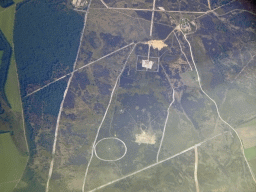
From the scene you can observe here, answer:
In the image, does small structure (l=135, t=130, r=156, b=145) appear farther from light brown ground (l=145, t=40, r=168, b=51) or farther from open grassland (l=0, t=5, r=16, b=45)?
open grassland (l=0, t=5, r=16, b=45)

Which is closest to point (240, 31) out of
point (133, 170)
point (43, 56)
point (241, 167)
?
point (241, 167)

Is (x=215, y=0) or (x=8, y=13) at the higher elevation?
(x=8, y=13)

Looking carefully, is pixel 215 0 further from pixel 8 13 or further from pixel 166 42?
pixel 8 13

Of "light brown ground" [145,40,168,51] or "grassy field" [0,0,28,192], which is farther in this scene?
"light brown ground" [145,40,168,51]

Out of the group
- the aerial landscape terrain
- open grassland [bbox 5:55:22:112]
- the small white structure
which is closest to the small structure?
the aerial landscape terrain

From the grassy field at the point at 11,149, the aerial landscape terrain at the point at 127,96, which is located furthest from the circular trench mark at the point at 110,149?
the grassy field at the point at 11,149

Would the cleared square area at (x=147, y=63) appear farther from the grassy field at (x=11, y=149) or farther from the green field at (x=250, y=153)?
the grassy field at (x=11, y=149)
